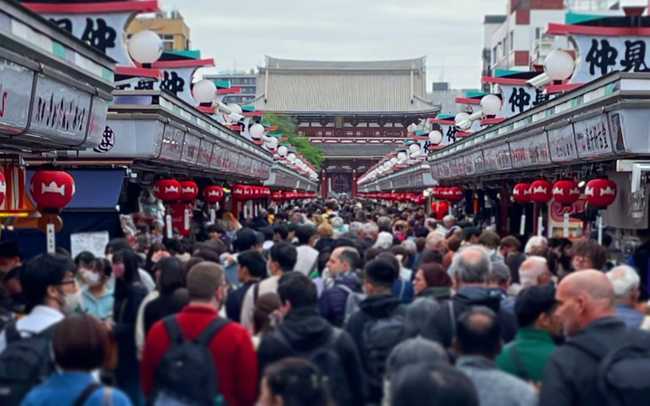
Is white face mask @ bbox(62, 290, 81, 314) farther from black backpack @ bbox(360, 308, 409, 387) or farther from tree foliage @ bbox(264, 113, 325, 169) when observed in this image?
tree foliage @ bbox(264, 113, 325, 169)

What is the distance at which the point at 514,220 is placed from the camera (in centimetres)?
2605

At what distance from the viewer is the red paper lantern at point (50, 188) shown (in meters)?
Result: 10.9

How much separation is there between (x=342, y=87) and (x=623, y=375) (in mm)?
83398

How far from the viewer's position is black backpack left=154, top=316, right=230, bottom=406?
16.3ft

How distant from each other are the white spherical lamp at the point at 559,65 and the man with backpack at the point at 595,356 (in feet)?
36.5

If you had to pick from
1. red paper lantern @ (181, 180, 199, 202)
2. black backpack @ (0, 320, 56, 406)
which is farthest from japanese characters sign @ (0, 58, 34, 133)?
red paper lantern @ (181, 180, 199, 202)

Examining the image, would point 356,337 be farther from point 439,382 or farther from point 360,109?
point 360,109

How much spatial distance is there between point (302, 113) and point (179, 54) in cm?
6288

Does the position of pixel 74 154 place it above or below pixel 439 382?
above

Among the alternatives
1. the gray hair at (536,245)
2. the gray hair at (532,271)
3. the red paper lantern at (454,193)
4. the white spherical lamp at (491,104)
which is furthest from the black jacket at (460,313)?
the red paper lantern at (454,193)

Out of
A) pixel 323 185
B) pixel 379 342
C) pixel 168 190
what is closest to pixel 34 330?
pixel 379 342

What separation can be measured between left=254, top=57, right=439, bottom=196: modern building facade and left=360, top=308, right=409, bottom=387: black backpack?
73.1 m

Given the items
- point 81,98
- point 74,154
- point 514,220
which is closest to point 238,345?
point 81,98

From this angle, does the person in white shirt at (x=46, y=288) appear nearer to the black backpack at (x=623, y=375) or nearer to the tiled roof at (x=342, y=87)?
the black backpack at (x=623, y=375)
